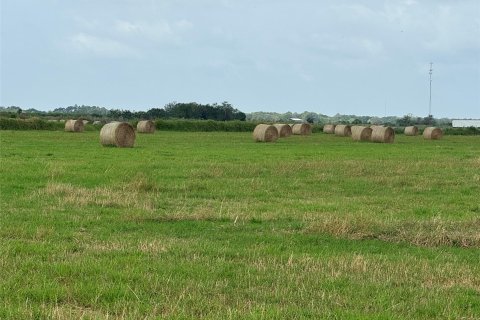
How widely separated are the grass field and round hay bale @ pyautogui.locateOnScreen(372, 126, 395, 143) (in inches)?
1383

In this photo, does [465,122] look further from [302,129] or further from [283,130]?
[283,130]

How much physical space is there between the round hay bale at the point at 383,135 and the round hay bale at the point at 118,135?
23.6 metres

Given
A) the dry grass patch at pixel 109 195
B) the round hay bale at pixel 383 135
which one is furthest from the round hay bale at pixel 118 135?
the round hay bale at pixel 383 135

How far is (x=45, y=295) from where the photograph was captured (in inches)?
274

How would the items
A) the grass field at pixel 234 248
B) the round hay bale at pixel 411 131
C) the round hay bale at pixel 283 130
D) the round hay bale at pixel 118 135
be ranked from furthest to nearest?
the round hay bale at pixel 411 131 → the round hay bale at pixel 283 130 → the round hay bale at pixel 118 135 → the grass field at pixel 234 248

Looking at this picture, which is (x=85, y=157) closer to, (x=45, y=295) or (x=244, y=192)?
(x=244, y=192)

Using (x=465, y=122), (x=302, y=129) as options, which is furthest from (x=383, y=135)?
(x=465, y=122)

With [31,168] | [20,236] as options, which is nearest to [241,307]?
[20,236]

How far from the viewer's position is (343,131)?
7419 cm

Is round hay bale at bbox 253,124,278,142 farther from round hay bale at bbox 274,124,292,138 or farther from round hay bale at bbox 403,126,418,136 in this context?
round hay bale at bbox 403,126,418,136

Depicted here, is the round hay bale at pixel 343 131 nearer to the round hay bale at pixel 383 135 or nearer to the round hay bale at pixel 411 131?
the round hay bale at pixel 411 131

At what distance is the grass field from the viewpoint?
22.7ft

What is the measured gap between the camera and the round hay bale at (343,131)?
2899 inches

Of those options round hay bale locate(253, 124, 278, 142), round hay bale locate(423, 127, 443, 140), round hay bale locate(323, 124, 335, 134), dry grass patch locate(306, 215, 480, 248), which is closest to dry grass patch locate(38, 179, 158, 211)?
dry grass patch locate(306, 215, 480, 248)
